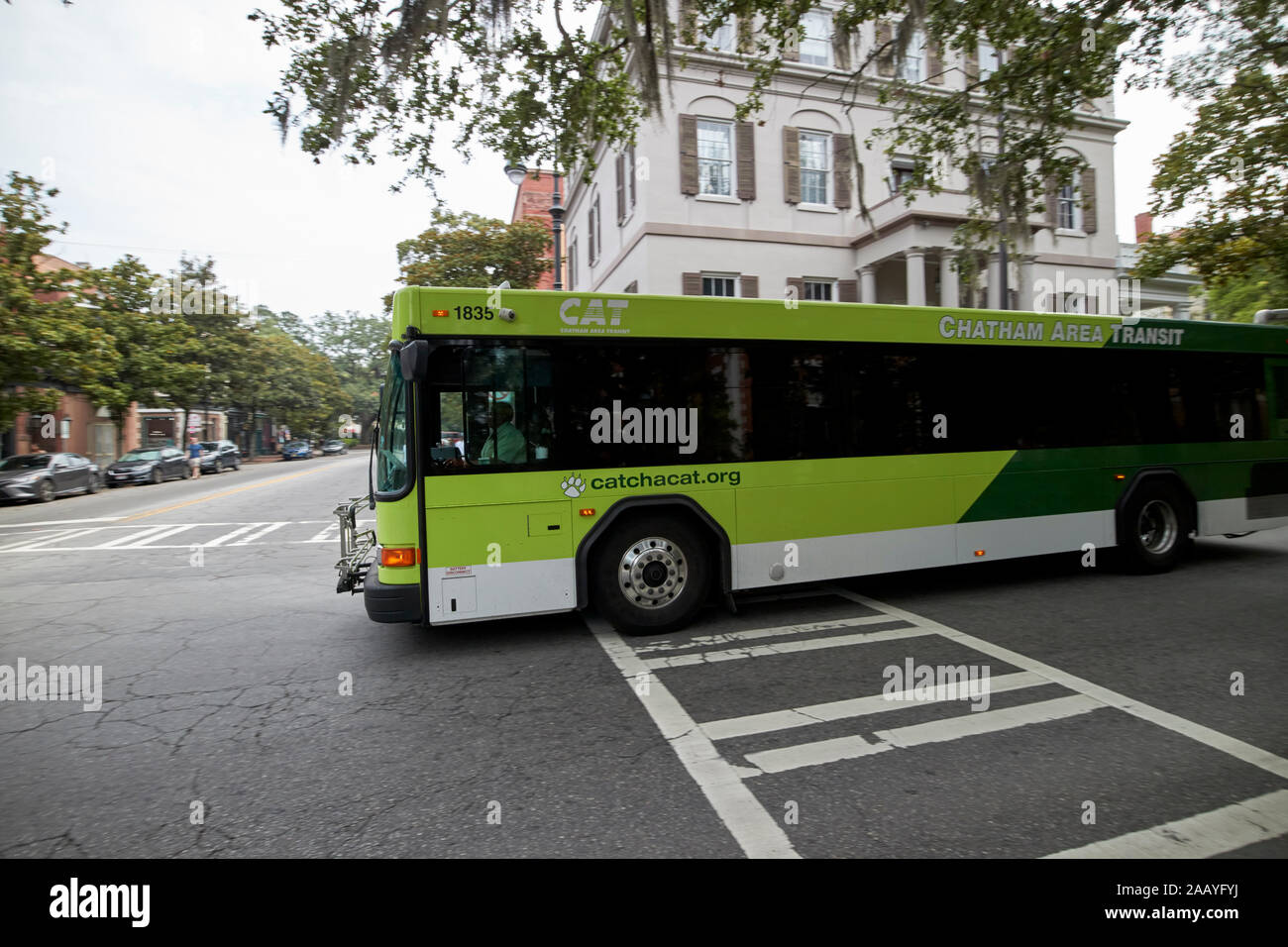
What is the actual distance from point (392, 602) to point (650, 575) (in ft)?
7.04

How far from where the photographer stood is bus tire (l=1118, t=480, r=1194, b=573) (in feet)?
26.3

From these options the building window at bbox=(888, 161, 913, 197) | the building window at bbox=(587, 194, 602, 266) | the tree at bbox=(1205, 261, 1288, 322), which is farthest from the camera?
the building window at bbox=(587, 194, 602, 266)

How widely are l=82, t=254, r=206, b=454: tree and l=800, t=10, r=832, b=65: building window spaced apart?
27.0m

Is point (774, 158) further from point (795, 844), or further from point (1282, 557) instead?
point (795, 844)

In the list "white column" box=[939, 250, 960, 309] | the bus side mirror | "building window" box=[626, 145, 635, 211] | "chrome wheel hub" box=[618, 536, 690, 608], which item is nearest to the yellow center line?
the bus side mirror

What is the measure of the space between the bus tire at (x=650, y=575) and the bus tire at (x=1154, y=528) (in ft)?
17.9

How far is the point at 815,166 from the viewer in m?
20.7

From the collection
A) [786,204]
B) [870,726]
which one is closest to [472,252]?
[786,204]

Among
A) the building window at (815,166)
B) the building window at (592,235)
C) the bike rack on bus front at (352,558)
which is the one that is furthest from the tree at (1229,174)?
the building window at (592,235)

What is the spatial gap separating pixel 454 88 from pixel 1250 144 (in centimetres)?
1473

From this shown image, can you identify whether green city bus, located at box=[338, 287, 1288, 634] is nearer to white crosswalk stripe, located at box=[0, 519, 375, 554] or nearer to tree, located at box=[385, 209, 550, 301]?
white crosswalk stripe, located at box=[0, 519, 375, 554]

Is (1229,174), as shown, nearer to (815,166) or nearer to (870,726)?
(815,166)

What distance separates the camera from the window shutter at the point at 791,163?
792 inches
